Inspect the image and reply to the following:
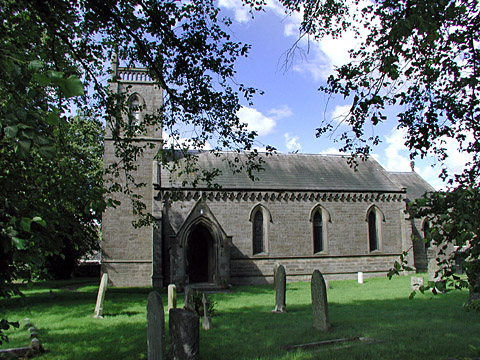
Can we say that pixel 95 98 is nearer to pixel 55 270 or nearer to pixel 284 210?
pixel 284 210

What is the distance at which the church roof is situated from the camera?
2527 cm

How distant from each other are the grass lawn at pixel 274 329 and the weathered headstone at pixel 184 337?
0.62 meters

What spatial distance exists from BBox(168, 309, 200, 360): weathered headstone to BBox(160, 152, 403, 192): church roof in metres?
17.0

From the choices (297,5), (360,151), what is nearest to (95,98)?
(297,5)

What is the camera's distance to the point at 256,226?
25.1 metres

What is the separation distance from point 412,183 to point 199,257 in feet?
63.6

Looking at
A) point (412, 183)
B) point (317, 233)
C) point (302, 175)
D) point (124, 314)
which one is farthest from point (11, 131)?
point (412, 183)

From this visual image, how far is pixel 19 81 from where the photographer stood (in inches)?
103

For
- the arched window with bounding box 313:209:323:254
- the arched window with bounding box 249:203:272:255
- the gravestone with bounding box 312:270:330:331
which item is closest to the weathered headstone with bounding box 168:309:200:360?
the gravestone with bounding box 312:270:330:331

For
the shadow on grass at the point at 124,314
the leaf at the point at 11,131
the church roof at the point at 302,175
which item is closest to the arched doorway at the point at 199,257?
the church roof at the point at 302,175

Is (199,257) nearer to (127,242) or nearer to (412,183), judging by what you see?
(127,242)

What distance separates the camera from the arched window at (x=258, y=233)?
81.8ft

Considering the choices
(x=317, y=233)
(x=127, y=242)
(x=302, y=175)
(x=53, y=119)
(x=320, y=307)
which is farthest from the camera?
(x=302, y=175)

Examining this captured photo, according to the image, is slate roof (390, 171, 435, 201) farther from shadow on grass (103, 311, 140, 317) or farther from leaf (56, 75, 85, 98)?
leaf (56, 75, 85, 98)
